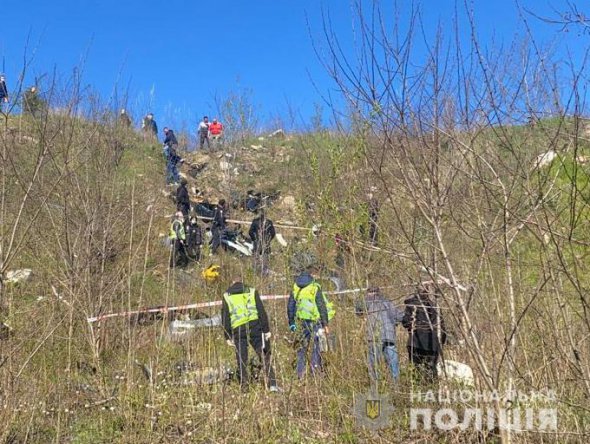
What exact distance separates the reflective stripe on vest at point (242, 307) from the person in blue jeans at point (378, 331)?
1631mm

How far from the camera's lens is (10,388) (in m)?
3.62

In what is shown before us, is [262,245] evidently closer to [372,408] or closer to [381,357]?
[381,357]

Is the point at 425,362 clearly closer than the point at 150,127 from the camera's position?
Yes

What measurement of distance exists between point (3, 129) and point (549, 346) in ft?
13.7

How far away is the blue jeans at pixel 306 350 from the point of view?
4.59m

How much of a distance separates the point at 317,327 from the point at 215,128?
14.3 metres

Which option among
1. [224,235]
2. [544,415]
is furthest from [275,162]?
[544,415]

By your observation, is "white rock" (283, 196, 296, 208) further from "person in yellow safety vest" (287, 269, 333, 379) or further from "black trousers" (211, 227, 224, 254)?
"person in yellow safety vest" (287, 269, 333, 379)

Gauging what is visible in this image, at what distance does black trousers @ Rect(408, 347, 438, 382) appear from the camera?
15.3ft

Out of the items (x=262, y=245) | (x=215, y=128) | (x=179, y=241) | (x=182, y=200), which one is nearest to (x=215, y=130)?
(x=215, y=128)

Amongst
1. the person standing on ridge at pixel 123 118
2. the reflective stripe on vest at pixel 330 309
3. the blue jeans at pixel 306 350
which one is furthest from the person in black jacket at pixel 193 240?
the blue jeans at pixel 306 350

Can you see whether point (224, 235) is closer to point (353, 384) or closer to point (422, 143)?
point (353, 384)

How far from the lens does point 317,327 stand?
16.5 ft

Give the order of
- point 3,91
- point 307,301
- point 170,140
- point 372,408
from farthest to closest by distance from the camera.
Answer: point 170,140
point 307,301
point 372,408
point 3,91
